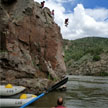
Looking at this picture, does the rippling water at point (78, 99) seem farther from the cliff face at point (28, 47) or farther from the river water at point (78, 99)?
the cliff face at point (28, 47)

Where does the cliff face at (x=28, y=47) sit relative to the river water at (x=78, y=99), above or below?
above

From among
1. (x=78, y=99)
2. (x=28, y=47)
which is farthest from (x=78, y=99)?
(x=28, y=47)

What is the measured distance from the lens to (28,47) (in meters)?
18.0

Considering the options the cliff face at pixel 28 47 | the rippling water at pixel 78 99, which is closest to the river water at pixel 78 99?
the rippling water at pixel 78 99

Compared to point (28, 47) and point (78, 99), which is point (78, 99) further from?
point (28, 47)

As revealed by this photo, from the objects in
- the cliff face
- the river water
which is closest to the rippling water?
the river water

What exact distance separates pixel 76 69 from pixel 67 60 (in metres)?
16.5

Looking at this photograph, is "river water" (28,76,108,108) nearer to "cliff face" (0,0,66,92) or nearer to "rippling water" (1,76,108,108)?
"rippling water" (1,76,108,108)

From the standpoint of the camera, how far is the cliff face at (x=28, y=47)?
15867mm

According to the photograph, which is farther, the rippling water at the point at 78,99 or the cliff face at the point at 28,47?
the cliff face at the point at 28,47

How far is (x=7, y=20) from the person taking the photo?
17.4m

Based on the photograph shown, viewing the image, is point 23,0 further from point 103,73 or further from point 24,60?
point 103,73

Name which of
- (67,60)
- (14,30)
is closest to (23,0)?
(14,30)

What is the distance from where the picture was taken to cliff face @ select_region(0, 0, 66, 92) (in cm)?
1587
